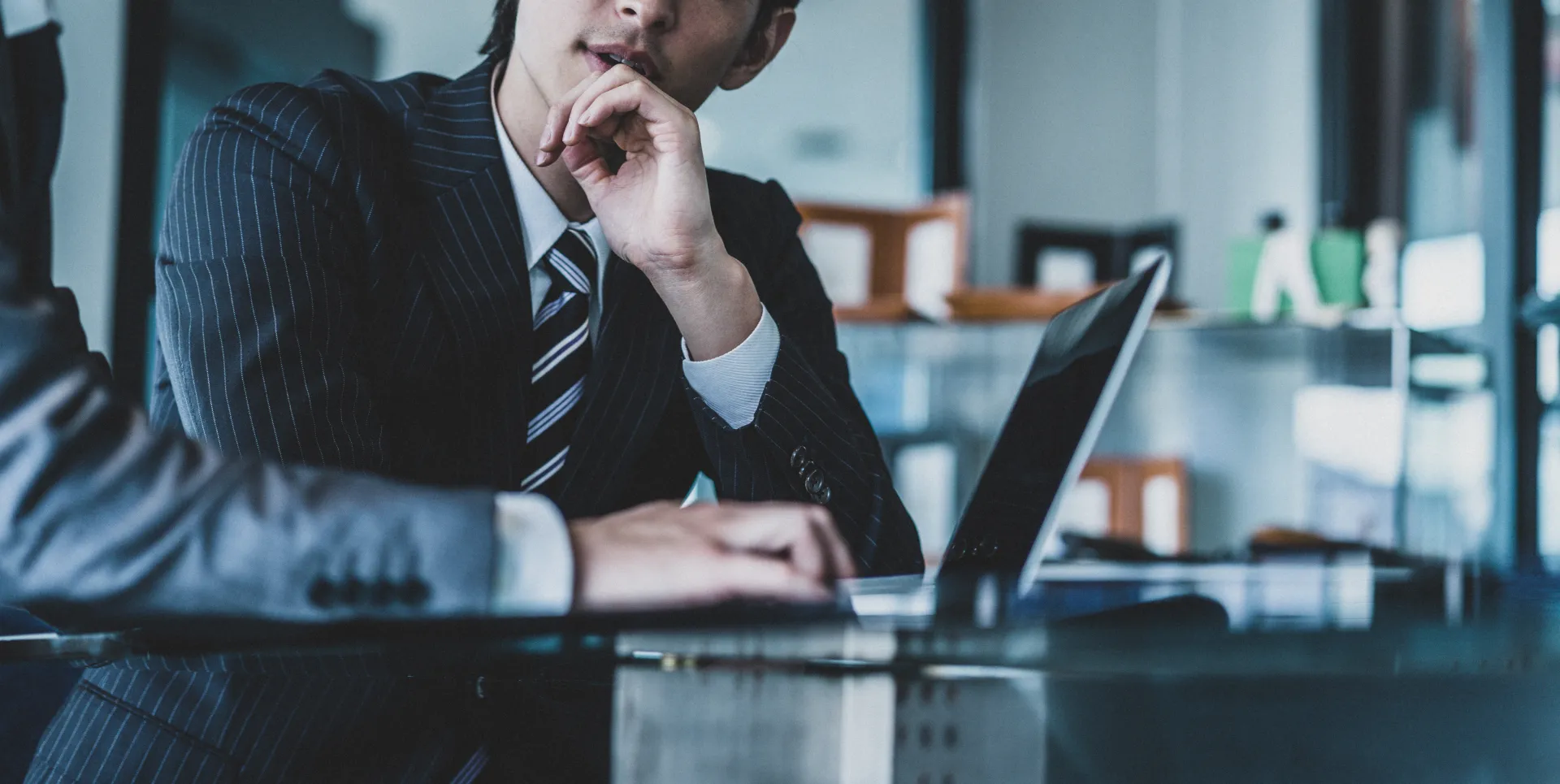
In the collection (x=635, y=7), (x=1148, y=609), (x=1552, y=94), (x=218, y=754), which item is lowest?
(x=218, y=754)

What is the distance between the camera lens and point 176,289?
92cm

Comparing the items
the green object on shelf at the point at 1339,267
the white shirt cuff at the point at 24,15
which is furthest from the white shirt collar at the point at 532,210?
the green object on shelf at the point at 1339,267

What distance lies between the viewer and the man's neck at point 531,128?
1.18m

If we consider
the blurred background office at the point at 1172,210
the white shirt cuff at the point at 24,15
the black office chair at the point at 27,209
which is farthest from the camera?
the blurred background office at the point at 1172,210

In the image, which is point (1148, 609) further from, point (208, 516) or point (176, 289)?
point (176, 289)

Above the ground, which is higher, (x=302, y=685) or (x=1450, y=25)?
(x=1450, y=25)

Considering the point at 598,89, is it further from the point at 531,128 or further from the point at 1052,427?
the point at 1052,427

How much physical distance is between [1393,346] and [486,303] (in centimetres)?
218

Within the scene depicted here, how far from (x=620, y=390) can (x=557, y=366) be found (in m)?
0.07

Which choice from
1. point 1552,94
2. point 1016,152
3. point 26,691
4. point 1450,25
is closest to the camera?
point 26,691

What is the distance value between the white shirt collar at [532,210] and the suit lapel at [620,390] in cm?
6

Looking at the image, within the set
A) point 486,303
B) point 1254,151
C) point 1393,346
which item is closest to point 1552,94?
point 1393,346

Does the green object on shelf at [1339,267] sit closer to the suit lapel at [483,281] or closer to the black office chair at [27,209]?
the suit lapel at [483,281]

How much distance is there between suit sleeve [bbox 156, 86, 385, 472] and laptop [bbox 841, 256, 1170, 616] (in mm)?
489
